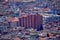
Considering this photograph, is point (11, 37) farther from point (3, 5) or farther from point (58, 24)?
point (58, 24)

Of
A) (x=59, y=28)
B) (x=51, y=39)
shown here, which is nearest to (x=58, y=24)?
(x=59, y=28)

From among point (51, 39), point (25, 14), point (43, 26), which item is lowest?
point (51, 39)

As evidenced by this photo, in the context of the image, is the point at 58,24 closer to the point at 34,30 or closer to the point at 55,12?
the point at 55,12

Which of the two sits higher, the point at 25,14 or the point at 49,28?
the point at 25,14

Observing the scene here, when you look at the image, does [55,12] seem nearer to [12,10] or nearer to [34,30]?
[34,30]

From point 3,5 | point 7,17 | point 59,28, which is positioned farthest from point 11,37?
point 59,28

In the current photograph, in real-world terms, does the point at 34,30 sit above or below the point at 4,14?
below

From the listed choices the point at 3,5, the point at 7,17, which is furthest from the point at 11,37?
the point at 3,5
